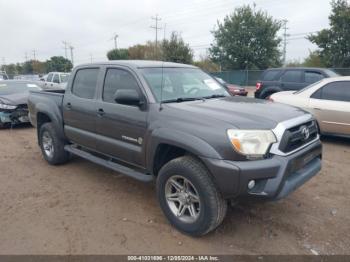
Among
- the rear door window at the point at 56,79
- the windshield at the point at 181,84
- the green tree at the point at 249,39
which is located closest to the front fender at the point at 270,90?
the windshield at the point at 181,84

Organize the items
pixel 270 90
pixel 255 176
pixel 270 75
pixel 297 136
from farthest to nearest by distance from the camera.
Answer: pixel 270 75 → pixel 270 90 → pixel 297 136 → pixel 255 176

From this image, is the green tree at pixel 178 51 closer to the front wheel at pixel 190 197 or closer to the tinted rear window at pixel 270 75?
the tinted rear window at pixel 270 75

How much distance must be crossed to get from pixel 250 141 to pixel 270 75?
9053 mm

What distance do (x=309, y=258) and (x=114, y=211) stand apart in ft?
7.33

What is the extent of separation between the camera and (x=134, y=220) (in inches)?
145

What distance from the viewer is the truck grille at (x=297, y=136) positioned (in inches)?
120

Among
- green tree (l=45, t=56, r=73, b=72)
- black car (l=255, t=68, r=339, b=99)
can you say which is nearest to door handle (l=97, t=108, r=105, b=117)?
black car (l=255, t=68, r=339, b=99)

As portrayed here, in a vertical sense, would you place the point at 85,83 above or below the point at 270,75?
below

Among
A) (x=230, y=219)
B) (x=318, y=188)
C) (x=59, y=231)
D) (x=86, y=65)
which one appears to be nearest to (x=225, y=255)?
(x=230, y=219)

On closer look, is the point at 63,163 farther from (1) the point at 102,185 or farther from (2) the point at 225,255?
(2) the point at 225,255

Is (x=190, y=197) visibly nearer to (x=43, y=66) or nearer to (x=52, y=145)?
(x=52, y=145)

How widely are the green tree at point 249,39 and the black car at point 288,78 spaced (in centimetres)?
2365

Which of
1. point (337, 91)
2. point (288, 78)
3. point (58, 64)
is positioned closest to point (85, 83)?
point (337, 91)

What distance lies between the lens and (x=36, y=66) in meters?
81.1
